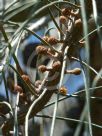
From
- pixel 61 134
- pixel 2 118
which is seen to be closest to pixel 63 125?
pixel 61 134

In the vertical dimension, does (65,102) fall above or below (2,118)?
below

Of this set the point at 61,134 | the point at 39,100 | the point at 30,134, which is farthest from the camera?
the point at 61,134

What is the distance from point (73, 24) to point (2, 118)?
0.50ft

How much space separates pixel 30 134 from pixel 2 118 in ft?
0.90

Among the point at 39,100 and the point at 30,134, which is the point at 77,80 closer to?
the point at 30,134

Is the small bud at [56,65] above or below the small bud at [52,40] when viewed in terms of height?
below

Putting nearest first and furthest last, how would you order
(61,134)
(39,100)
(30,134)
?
(39,100) < (30,134) < (61,134)

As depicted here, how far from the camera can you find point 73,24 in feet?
2.13

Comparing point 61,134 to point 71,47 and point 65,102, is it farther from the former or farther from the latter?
point 71,47

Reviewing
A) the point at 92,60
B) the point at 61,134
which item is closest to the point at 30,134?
the point at 61,134

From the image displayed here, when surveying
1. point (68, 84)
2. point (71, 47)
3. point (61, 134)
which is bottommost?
point (61, 134)

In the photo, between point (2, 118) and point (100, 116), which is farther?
point (100, 116)

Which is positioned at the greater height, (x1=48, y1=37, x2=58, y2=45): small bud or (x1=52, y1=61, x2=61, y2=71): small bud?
(x1=48, y1=37, x2=58, y2=45): small bud

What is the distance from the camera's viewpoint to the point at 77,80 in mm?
1048
